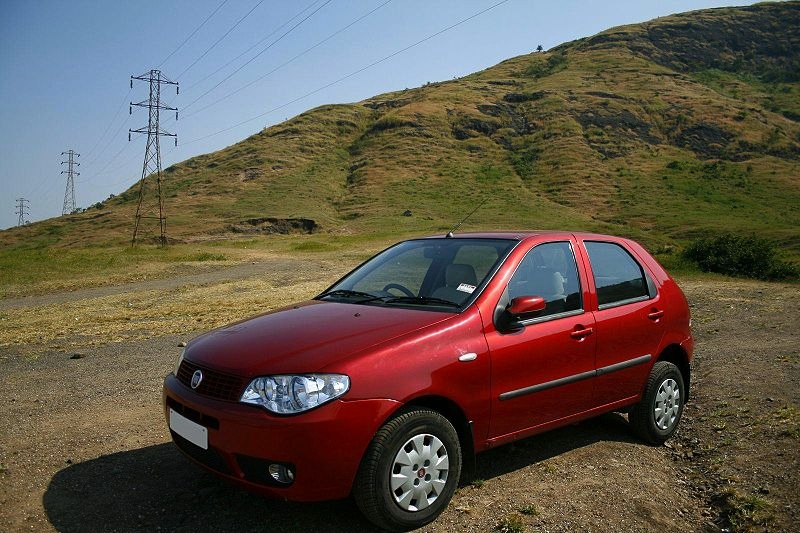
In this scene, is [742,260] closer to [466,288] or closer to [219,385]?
[466,288]

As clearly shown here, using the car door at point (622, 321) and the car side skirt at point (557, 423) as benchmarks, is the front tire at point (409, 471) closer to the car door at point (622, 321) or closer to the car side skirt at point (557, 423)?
the car side skirt at point (557, 423)

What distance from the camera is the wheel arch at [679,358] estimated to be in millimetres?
4941

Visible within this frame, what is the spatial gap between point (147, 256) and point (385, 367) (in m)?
26.3

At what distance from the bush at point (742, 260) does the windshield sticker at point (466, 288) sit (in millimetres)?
16883

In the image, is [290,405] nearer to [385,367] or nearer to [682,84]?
[385,367]

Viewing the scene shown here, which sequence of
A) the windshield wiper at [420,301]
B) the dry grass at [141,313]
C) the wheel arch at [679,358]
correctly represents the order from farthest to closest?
the dry grass at [141,313] → the wheel arch at [679,358] → the windshield wiper at [420,301]

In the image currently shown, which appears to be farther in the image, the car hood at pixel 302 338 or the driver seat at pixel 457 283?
the driver seat at pixel 457 283

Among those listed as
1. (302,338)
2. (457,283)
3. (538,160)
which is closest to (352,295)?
(457,283)

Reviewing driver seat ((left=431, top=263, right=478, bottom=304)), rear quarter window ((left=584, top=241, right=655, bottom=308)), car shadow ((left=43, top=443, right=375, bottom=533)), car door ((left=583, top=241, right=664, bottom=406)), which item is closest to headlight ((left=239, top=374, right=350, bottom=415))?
car shadow ((left=43, top=443, right=375, bottom=533))

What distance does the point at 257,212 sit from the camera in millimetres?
58562

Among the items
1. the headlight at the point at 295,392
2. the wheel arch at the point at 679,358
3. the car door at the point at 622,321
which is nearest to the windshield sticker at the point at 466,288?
the car door at the point at 622,321

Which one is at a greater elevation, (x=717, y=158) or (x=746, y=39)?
(x=746, y=39)

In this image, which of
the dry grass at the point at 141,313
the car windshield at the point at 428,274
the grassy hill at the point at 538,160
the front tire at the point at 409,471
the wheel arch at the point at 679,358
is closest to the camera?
the front tire at the point at 409,471

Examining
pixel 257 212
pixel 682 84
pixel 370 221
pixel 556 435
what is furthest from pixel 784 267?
pixel 682 84
